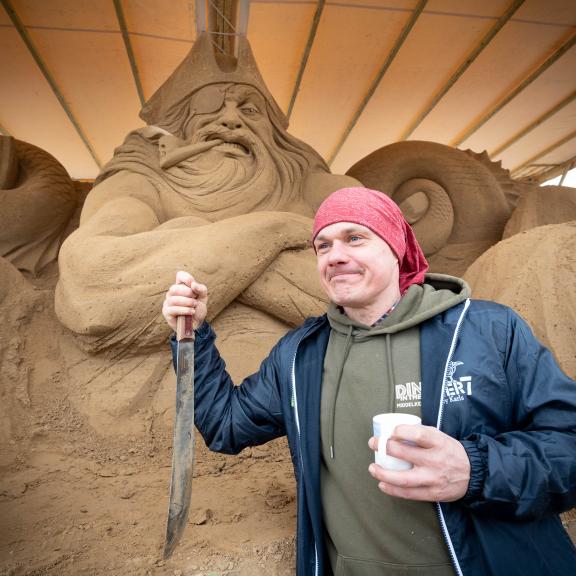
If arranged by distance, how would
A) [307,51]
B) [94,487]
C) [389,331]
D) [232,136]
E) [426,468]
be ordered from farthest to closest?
[307,51] → [232,136] → [94,487] → [389,331] → [426,468]

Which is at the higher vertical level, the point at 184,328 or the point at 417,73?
the point at 417,73

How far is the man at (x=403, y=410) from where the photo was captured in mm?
860

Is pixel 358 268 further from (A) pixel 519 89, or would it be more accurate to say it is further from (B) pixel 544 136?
(B) pixel 544 136

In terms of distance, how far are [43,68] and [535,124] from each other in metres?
5.00

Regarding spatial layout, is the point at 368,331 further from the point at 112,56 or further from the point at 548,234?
the point at 112,56

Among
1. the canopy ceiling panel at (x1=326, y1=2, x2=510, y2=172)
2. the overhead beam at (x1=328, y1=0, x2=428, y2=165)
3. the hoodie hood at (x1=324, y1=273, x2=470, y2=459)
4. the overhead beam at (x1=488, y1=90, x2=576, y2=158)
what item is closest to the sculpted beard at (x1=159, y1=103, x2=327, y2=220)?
the hoodie hood at (x1=324, y1=273, x2=470, y2=459)

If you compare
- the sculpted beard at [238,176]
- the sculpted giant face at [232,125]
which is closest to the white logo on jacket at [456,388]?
the sculpted beard at [238,176]

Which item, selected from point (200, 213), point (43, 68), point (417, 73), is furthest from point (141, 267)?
point (417, 73)

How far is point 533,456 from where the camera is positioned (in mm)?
867

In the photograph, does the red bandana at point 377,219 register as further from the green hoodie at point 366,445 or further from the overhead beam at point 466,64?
the overhead beam at point 466,64

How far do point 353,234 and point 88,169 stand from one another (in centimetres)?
569

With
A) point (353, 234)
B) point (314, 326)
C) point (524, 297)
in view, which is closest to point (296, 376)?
point (314, 326)

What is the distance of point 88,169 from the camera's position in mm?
6008

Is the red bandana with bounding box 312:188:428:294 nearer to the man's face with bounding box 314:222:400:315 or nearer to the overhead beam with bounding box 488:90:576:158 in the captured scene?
the man's face with bounding box 314:222:400:315
